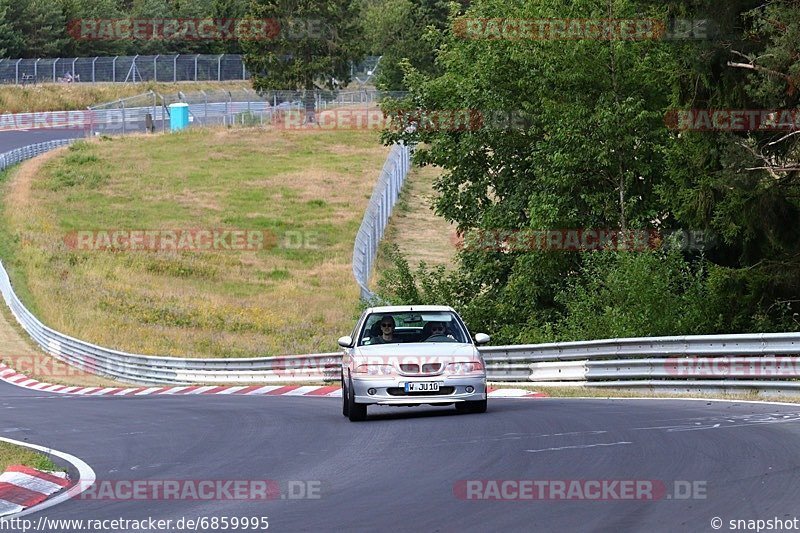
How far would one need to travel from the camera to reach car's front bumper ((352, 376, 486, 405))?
15875mm

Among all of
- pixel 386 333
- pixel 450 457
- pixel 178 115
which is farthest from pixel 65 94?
pixel 450 457

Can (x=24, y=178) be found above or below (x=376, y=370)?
below

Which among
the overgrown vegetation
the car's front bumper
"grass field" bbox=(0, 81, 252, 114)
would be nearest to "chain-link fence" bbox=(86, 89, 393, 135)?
"grass field" bbox=(0, 81, 252, 114)

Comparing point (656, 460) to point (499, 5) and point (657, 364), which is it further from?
point (499, 5)

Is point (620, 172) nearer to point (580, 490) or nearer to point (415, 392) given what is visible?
point (415, 392)

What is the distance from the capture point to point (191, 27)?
118875 millimetres

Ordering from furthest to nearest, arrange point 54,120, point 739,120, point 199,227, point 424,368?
point 54,120, point 199,227, point 739,120, point 424,368

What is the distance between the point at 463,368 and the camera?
16.0 meters

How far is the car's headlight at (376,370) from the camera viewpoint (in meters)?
16.0

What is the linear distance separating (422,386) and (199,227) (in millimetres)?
50875

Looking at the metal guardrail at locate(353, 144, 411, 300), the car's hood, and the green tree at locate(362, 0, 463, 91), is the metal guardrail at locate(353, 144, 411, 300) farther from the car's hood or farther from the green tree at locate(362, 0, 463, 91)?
the green tree at locate(362, 0, 463, 91)

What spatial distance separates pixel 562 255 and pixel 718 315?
815 centimetres

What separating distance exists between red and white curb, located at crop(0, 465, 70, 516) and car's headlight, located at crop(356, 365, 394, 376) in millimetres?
5160

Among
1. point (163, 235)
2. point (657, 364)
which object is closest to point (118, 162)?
point (163, 235)
